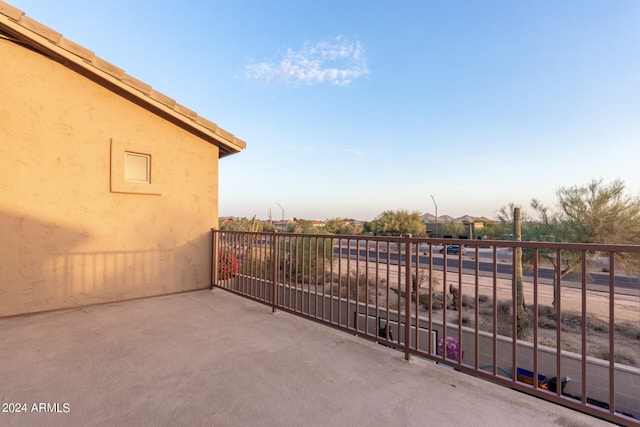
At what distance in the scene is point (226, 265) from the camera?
4793 mm

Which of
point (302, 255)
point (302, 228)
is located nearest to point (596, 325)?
point (302, 255)

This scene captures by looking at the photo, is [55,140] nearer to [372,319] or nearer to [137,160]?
[137,160]

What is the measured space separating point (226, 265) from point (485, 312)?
858cm

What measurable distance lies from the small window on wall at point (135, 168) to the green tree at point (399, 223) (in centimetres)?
2948

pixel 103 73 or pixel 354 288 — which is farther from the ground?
pixel 103 73

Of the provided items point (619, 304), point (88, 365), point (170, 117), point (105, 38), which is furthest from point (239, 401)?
point (619, 304)

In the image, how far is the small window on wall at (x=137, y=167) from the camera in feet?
13.5

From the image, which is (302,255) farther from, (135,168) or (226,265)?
(135,168)

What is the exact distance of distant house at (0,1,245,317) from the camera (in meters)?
3.30

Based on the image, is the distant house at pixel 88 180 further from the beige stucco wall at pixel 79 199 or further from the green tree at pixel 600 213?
the green tree at pixel 600 213

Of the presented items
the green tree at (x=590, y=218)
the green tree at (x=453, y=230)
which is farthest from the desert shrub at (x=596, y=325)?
the green tree at (x=453, y=230)

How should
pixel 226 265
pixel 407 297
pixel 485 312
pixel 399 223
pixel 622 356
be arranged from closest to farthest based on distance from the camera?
pixel 407 297 → pixel 226 265 → pixel 622 356 → pixel 485 312 → pixel 399 223

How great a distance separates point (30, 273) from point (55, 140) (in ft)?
5.48

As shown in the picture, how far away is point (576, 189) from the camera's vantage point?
1027 cm
